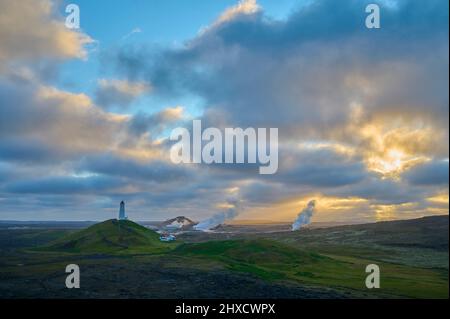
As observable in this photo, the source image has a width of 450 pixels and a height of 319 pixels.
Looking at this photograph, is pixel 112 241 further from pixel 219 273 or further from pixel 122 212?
pixel 219 273
